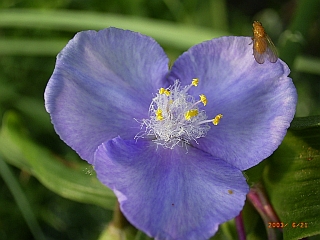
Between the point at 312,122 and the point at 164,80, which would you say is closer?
the point at 312,122

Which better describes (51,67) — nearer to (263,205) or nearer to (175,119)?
(175,119)

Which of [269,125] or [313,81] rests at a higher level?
[269,125]

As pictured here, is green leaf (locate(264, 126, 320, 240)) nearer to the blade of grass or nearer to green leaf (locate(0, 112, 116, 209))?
green leaf (locate(0, 112, 116, 209))

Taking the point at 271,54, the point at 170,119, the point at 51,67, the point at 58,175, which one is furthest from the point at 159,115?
the point at 51,67

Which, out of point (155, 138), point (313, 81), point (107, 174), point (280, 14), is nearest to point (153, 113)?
point (155, 138)

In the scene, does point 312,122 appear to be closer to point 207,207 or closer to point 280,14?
point 207,207

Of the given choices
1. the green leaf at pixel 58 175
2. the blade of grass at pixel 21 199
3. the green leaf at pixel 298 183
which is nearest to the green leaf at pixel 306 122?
the green leaf at pixel 298 183
